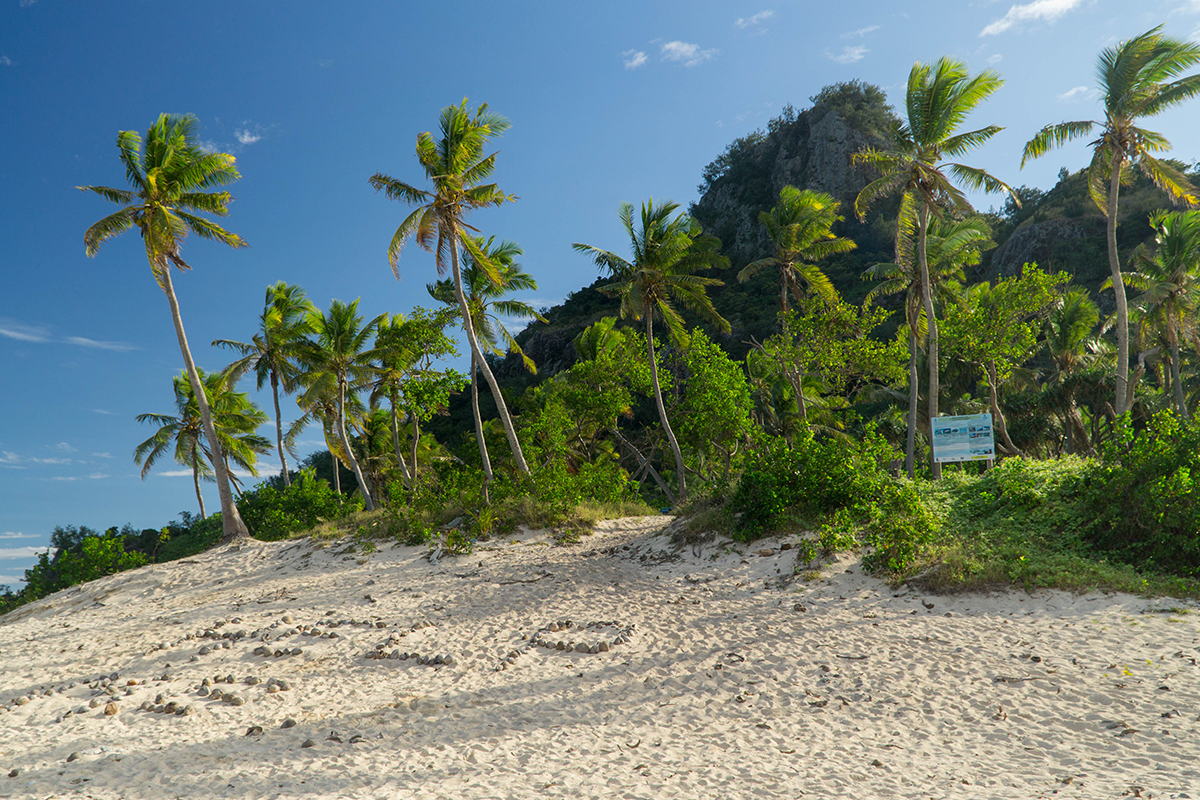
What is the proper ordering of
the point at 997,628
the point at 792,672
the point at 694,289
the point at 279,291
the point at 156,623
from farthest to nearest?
the point at 279,291, the point at 694,289, the point at 156,623, the point at 997,628, the point at 792,672

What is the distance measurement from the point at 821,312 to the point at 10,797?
23.1 meters

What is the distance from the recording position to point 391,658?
7262 millimetres

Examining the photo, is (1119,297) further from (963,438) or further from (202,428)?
(202,428)

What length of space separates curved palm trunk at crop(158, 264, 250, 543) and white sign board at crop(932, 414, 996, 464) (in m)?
18.9

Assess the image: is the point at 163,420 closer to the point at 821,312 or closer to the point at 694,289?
the point at 694,289

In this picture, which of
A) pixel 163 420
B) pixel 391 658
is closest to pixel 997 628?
pixel 391 658

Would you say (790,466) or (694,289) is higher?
(694,289)

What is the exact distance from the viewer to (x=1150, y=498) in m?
7.91

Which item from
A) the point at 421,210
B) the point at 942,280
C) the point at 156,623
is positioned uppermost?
the point at 421,210

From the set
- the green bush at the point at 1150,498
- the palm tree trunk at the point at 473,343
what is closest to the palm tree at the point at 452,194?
the palm tree trunk at the point at 473,343

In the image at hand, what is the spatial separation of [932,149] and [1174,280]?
448 inches

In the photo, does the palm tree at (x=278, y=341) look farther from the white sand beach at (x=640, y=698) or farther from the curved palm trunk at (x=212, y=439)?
the white sand beach at (x=640, y=698)

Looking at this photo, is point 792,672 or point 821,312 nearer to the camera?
point 792,672

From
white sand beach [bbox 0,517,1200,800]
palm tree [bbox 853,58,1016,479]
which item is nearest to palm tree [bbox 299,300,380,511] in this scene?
white sand beach [bbox 0,517,1200,800]
